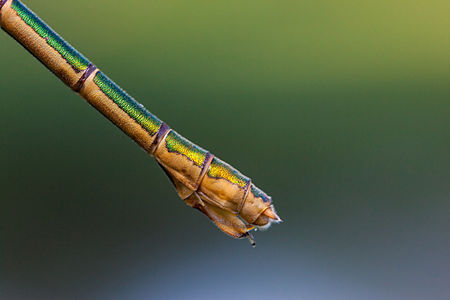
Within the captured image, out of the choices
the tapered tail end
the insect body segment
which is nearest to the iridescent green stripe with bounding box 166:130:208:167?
the insect body segment

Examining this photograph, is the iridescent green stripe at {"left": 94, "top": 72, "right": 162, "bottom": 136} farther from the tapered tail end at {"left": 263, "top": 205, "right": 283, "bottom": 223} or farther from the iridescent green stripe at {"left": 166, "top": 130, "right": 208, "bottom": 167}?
the tapered tail end at {"left": 263, "top": 205, "right": 283, "bottom": 223}

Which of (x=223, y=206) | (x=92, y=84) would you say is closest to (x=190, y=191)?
(x=223, y=206)

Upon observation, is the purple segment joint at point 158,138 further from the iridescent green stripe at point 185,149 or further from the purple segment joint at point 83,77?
the purple segment joint at point 83,77

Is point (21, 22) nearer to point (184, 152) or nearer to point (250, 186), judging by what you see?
point (184, 152)

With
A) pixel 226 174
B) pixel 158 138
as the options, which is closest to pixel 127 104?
pixel 158 138

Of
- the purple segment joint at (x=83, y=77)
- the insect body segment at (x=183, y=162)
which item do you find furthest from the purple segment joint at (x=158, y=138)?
the purple segment joint at (x=83, y=77)
